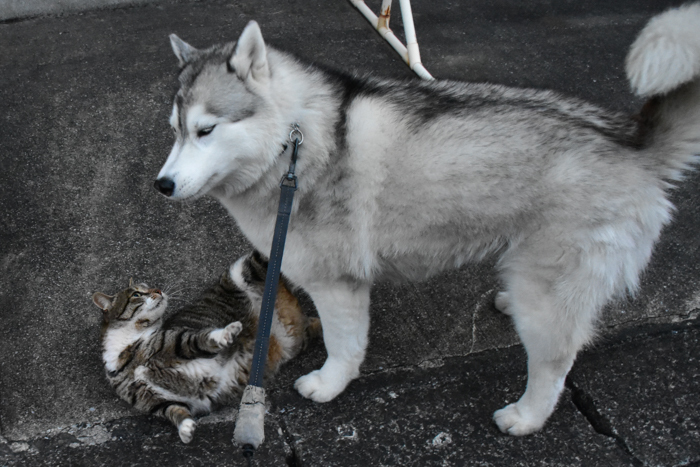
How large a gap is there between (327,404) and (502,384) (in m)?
0.83

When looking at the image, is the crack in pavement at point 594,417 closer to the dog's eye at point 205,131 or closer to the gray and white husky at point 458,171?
the gray and white husky at point 458,171

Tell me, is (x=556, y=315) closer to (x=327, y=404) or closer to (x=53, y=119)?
(x=327, y=404)

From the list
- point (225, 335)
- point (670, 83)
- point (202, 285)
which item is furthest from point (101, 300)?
point (670, 83)

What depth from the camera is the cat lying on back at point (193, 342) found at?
98.9 inches

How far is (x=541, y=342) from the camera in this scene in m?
2.26

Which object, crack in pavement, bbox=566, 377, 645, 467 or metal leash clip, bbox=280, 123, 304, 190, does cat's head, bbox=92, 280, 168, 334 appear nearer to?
metal leash clip, bbox=280, 123, 304, 190

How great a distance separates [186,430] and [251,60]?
1486mm

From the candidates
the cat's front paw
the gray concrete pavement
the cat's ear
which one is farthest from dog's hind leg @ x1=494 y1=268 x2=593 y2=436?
the cat's ear

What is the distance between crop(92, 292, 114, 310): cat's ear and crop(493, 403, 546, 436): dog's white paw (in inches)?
75.1

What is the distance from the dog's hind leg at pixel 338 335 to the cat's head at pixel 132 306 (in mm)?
793

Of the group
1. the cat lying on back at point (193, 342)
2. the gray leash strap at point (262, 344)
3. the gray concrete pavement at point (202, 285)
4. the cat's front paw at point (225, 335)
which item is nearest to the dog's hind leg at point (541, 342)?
the gray concrete pavement at point (202, 285)

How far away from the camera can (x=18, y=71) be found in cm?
456

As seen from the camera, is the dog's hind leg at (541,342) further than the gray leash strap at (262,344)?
Yes

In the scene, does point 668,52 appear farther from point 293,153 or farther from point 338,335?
point 338,335
